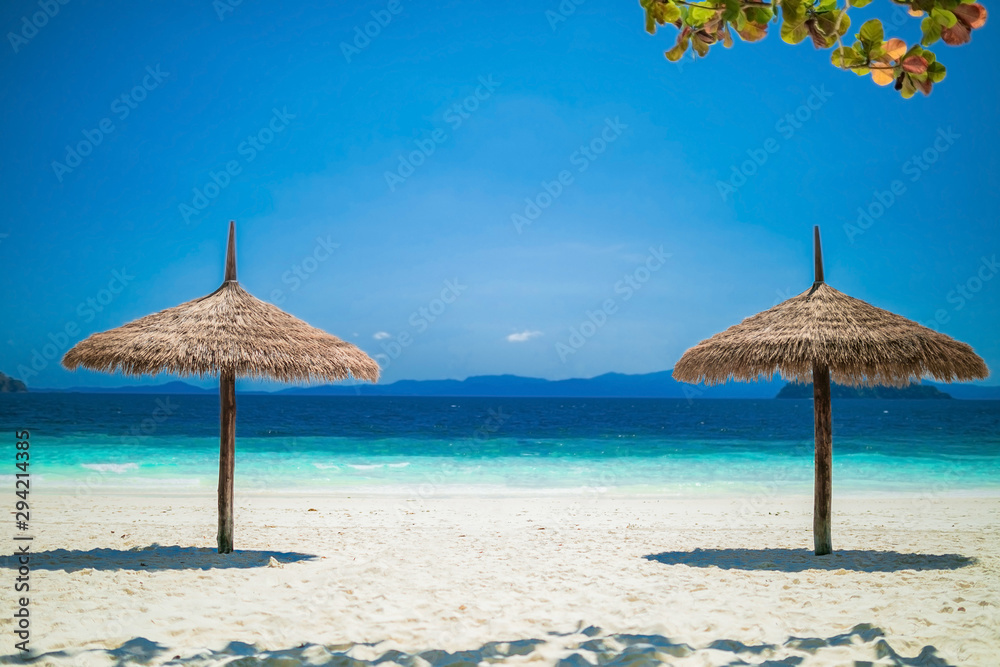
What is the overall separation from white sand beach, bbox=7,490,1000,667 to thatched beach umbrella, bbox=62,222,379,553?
132cm

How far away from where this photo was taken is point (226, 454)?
21.5ft

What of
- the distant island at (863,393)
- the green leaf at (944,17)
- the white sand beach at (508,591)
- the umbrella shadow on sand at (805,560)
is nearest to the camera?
the green leaf at (944,17)

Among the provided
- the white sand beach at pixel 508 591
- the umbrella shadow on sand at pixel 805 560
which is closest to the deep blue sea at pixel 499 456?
the white sand beach at pixel 508 591

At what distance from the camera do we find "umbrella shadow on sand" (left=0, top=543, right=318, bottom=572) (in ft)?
19.8

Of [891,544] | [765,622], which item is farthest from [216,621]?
[891,544]

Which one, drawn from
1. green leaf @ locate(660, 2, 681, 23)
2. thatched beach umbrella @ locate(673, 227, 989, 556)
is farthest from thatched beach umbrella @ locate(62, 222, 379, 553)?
green leaf @ locate(660, 2, 681, 23)

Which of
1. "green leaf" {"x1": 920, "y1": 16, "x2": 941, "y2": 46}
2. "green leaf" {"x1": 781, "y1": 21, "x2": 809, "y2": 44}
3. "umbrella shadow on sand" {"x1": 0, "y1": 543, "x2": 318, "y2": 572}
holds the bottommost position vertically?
"umbrella shadow on sand" {"x1": 0, "y1": 543, "x2": 318, "y2": 572}

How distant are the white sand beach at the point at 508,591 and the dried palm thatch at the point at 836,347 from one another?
1754 mm

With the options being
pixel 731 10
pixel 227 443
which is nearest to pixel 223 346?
pixel 227 443

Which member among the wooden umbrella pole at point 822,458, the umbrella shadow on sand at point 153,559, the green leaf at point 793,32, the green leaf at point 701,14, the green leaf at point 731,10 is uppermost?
the green leaf at point 701,14

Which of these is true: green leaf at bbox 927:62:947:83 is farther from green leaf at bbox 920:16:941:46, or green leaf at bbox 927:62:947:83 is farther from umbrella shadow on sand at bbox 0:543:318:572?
umbrella shadow on sand at bbox 0:543:318:572

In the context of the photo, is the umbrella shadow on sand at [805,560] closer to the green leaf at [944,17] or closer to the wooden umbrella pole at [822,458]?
the wooden umbrella pole at [822,458]

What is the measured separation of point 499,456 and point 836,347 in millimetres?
17750

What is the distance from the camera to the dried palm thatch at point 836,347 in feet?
19.7
